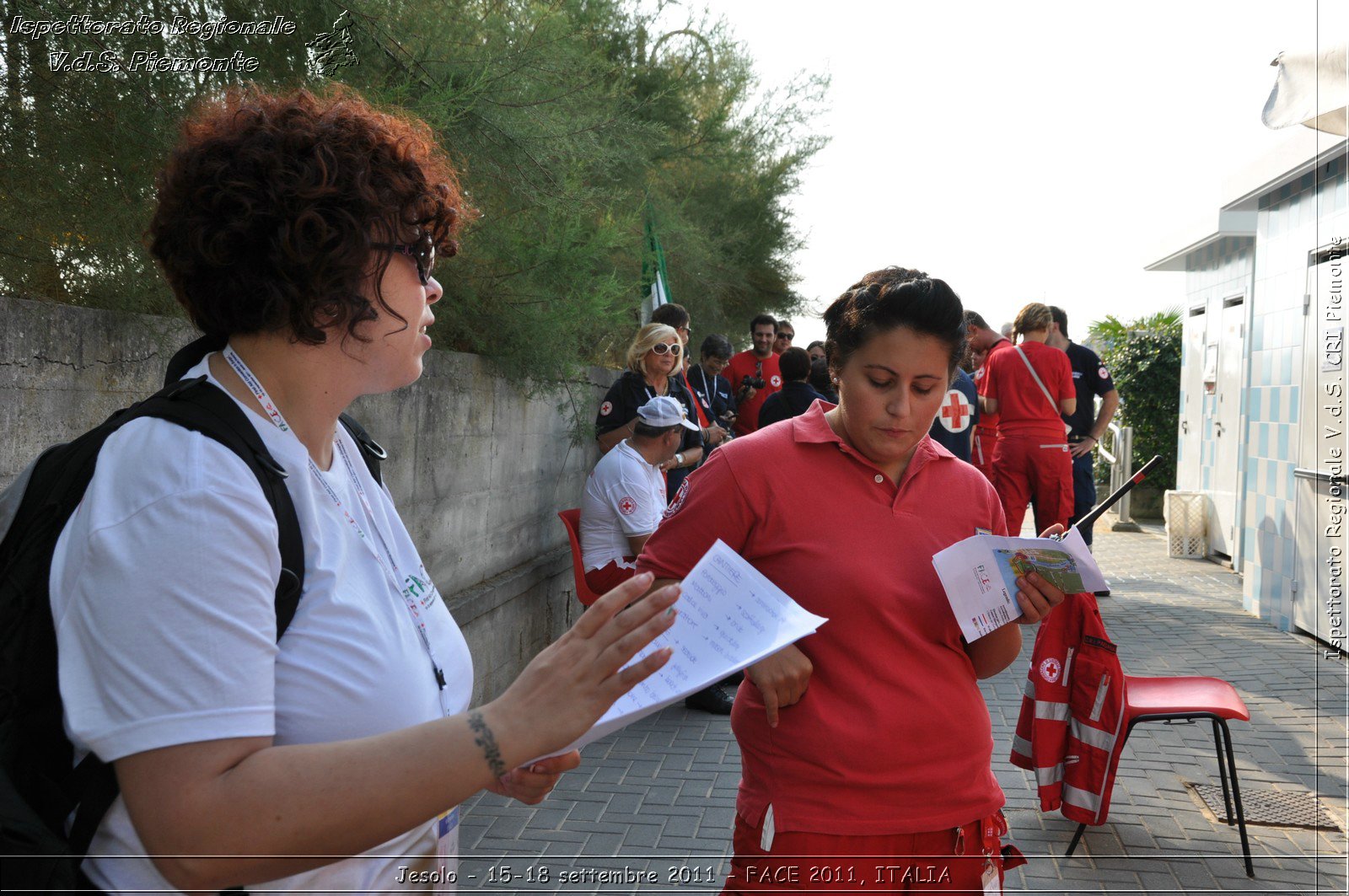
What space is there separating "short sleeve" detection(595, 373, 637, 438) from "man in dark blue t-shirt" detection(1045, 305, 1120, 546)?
4695 mm

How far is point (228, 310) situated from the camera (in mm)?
1479

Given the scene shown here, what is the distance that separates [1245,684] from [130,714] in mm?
7436

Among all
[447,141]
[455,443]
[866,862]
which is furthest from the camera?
[455,443]

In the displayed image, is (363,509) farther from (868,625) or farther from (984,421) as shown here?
(984,421)

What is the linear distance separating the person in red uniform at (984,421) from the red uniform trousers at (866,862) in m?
7.33

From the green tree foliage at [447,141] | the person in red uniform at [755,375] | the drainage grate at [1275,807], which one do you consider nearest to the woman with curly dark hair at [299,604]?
the green tree foliage at [447,141]

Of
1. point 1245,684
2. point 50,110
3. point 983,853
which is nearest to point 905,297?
point 983,853

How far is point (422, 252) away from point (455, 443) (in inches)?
159

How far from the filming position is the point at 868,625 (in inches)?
87.7

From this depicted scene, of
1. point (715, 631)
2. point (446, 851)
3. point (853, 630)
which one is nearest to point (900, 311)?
point (853, 630)

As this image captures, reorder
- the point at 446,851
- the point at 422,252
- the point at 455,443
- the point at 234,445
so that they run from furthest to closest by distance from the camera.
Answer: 1. the point at 455,443
2. the point at 446,851
3. the point at 422,252
4. the point at 234,445

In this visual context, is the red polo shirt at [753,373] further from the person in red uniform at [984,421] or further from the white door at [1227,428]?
the white door at [1227,428]

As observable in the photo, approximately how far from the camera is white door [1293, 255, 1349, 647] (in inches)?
286

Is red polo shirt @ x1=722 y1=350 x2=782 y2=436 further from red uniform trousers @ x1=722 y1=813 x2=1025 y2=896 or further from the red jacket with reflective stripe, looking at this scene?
red uniform trousers @ x1=722 y1=813 x2=1025 y2=896
